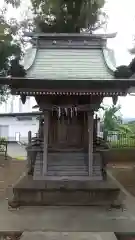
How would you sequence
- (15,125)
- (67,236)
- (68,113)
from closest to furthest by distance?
(67,236) → (68,113) → (15,125)

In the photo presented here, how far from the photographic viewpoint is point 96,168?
7922 mm

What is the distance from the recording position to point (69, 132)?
845cm

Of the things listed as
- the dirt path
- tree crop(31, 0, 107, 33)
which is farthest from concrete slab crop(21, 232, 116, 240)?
tree crop(31, 0, 107, 33)

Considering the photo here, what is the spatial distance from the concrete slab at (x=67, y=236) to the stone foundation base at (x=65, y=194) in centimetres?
192

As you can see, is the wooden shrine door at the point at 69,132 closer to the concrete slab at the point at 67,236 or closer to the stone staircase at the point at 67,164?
the stone staircase at the point at 67,164

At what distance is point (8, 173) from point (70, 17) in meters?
6.52

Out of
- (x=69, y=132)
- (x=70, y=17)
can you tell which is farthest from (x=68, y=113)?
(x=70, y=17)

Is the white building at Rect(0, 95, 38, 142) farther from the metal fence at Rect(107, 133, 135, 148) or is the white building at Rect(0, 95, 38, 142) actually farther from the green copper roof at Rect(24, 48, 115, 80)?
the green copper roof at Rect(24, 48, 115, 80)

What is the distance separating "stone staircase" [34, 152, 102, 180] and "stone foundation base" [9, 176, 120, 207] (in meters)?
0.55

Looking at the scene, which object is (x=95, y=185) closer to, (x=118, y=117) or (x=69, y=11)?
(x=69, y=11)

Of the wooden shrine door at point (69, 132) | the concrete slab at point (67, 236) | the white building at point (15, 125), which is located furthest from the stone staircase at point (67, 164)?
the white building at point (15, 125)

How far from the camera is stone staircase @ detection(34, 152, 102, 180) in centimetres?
792

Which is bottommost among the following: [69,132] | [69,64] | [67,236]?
[67,236]

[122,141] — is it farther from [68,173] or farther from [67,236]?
[67,236]
